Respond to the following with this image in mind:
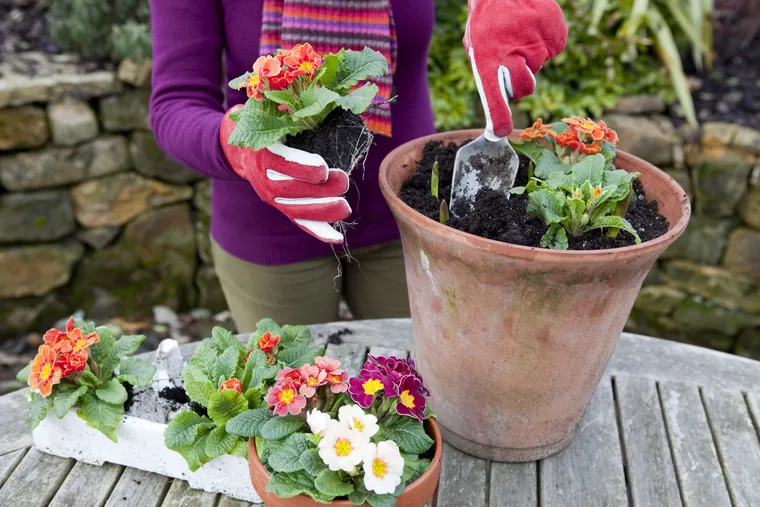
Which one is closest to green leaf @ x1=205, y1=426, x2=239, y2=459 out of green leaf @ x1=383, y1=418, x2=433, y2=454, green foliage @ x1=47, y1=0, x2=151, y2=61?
green leaf @ x1=383, y1=418, x2=433, y2=454

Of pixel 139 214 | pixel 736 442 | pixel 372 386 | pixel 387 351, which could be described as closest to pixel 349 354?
pixel 387 351

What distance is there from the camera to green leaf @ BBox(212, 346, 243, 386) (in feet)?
3.13

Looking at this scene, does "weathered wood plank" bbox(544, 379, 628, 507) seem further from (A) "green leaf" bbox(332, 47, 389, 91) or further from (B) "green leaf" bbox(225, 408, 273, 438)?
(A) "green leaf" bbox(332, 47, 389, 91)

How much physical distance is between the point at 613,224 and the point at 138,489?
0.74m

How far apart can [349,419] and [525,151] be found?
20.4 inches

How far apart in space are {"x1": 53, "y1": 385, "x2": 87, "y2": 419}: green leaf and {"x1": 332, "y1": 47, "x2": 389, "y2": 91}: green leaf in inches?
21.3

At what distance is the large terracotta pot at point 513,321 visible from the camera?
0.85 meters

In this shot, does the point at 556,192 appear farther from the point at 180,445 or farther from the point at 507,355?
the point at 180,445

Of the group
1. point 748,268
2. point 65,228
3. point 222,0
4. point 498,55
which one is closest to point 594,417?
point 498,55

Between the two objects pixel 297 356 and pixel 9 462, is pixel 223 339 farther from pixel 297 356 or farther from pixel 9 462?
pixel 9 462

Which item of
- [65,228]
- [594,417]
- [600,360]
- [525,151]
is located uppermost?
[525,151]

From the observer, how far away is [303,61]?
2.70 feet

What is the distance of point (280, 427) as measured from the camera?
0.82 m

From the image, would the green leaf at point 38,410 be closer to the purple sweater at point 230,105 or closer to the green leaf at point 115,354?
the green leaf at point 115,354
